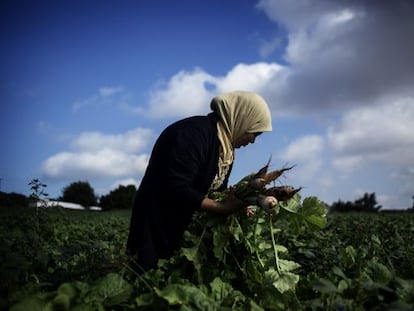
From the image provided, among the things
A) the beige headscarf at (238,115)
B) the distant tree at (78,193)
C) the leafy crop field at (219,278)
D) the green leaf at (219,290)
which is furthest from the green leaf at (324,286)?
the distant tree at (78,193)

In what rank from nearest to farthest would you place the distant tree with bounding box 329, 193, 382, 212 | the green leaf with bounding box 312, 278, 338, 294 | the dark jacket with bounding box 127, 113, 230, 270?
the green leaf with bounding box 312, 278, 338, 294, the dark jacket with bounding box 127, 113, 230, 270, the distant tree with bounding box 329, 193, 382, 212

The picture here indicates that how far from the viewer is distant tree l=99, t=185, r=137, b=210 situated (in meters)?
30.6

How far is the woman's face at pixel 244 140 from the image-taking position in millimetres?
3479

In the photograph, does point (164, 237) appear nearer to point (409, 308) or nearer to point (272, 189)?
point (272, 189)

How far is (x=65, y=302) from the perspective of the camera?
7.34ft

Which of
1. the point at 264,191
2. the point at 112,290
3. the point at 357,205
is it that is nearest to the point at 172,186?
the point at 264,191

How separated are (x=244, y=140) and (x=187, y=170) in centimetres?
57

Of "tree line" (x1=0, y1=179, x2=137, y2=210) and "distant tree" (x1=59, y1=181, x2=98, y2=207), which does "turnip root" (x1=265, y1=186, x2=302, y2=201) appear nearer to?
"tree line" (x1=0, y1=179, x2=137, y2=210)

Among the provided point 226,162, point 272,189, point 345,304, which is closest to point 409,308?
point 345,304

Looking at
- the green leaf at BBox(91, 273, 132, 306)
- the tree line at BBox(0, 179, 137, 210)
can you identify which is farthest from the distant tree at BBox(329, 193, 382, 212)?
the green leaf at BBox(91, 273, 132, 306)

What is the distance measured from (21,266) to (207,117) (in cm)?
151

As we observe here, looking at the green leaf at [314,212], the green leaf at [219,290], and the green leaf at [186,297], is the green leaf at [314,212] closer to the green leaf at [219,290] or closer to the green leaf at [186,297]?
the green leaf at [219,290]

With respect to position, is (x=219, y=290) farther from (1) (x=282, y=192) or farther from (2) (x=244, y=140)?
(2) (x=244, y=140)

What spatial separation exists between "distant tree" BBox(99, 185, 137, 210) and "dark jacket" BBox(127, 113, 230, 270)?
2748 cm
